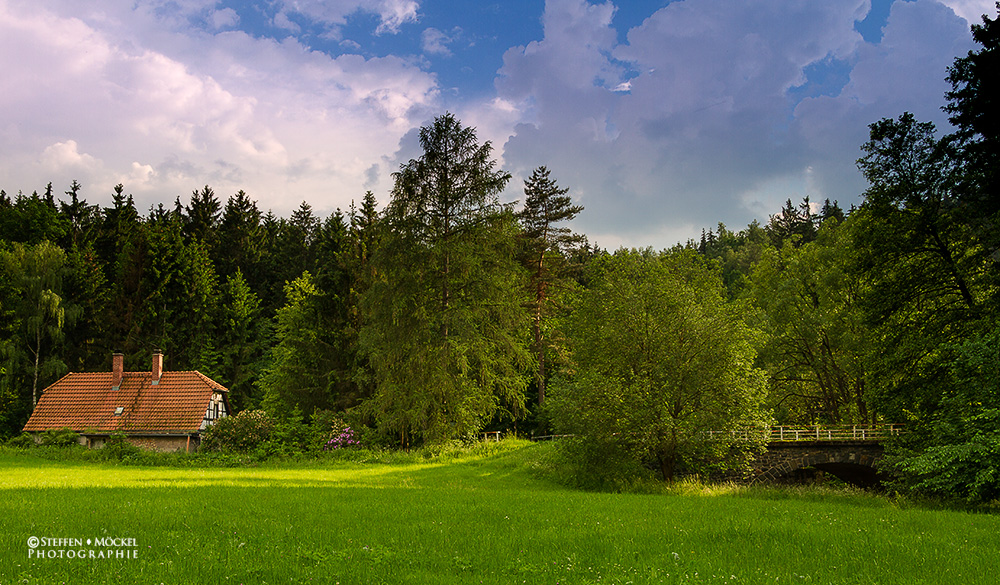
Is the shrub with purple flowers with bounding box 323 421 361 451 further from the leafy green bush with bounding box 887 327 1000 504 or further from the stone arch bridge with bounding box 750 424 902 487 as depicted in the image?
the leafy green bush with bounding box 887 327 1000 504

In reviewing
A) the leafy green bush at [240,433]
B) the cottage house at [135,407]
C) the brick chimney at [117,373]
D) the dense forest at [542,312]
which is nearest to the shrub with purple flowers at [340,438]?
the dense forest at [542,312]

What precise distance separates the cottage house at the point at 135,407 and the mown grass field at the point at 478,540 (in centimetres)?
2607

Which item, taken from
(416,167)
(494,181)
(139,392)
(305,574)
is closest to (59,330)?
(139,392)

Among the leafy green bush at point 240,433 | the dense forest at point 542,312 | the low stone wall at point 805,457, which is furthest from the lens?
the leafy green bush at point 240,433

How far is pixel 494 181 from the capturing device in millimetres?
37438

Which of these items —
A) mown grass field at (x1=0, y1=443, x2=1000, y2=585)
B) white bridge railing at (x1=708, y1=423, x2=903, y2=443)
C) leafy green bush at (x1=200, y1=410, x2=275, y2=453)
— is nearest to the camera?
mown grass field at (x1=0, y1=443, x2=1000, y2=585)

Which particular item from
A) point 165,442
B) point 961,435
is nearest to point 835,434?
point 961,435

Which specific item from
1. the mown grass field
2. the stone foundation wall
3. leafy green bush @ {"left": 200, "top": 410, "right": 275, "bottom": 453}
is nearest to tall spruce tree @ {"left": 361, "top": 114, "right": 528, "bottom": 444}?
leafy green bush @ {"left": 200, "top": 410, "right": 275, "bottom": 453}

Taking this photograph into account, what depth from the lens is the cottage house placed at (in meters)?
40.5

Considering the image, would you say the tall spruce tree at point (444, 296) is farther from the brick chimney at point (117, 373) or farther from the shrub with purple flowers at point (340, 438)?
the brick chimney at point (117, 373)

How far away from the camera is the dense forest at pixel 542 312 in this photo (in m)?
23.7

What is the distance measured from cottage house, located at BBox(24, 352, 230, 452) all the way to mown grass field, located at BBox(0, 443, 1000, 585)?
2607cm

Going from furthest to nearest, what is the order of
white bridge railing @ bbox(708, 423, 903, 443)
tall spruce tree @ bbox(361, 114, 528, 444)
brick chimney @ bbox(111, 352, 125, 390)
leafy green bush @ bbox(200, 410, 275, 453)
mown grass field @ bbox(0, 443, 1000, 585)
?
brick chimney @ bbox(111, 352, 125, 390), leafy green bush @ bbox(200, 410, 275, 453), tall spruce tree @ bbox(361, 114, 528, 444), white bridge railing @ bbox(708, 423, 903, 443), mown grass field @ bbox(0, 443, 1000, 585)

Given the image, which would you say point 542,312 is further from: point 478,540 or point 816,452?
point 478,540
